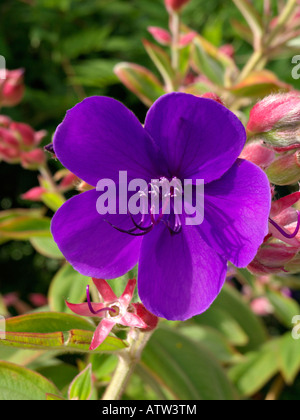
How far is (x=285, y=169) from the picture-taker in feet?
2.10

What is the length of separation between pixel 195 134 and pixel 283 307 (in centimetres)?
105

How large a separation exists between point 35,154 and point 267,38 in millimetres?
649

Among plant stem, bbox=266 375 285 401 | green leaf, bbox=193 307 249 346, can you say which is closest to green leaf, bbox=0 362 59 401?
green leaf, bbox=193 307 249 346

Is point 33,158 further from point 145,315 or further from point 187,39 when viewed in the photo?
point 145,315

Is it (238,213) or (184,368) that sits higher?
(238,213)

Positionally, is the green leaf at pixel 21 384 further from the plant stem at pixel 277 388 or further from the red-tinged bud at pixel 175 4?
the red-tinged bud at pixel 175 4

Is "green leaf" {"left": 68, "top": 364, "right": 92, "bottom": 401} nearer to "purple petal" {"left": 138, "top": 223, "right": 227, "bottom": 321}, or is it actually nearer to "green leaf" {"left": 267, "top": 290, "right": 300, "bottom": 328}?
"purple petal" {"left": 138, "top": 223, "right": 227, "bottom": 321}

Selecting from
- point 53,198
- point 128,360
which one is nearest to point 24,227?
point 53,198

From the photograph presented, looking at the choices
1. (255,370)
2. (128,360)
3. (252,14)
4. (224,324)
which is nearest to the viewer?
(128,360)

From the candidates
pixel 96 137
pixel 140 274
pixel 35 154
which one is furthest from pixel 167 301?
pixel 35 154

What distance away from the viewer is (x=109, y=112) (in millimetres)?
578

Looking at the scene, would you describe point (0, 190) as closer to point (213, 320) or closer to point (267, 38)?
point (213, 320)

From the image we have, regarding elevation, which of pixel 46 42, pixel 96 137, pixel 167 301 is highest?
pixel 96 137

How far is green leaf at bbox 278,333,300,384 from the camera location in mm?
1194
